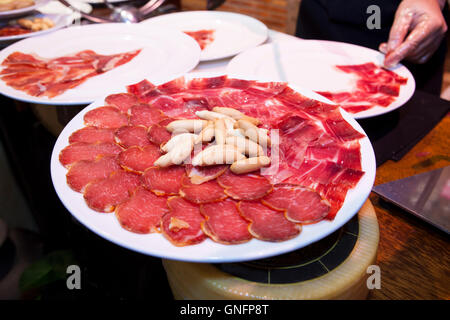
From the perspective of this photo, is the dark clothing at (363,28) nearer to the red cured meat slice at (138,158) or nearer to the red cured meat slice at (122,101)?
the red cured meat slice at (122,101)

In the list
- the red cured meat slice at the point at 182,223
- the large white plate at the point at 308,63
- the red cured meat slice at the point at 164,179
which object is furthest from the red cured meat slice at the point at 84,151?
the large white plate at the point at 308,63

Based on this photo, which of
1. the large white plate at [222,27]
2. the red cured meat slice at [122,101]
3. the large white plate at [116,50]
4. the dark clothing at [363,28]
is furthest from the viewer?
the dark clothing at [363,28]

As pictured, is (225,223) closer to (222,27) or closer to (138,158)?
(138,158)

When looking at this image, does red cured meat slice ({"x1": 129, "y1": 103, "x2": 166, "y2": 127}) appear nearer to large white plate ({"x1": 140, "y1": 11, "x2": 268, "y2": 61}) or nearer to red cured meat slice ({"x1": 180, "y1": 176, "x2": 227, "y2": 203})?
red cured meat slice ({"x1": 180, "y1": 176, "x2": 227, "y2": 203})

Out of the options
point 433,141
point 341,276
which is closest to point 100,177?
point 341,276

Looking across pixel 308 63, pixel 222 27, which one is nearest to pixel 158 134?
pixel 308 63

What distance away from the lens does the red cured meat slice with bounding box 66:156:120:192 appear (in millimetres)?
712

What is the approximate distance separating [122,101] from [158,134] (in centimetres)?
22

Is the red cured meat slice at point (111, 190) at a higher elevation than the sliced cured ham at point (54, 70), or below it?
below

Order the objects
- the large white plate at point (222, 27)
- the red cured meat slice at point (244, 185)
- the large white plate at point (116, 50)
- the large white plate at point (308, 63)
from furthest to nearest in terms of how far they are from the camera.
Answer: the large white plate at point (222, 27)
the large white plate at point (308, 63)
the large white plate at point (116, 50)
the red cured meat slice at point (244, 185)

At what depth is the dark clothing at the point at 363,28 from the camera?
1593 mm

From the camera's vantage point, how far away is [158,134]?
0.87 meters

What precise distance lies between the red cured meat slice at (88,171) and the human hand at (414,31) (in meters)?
1.15
